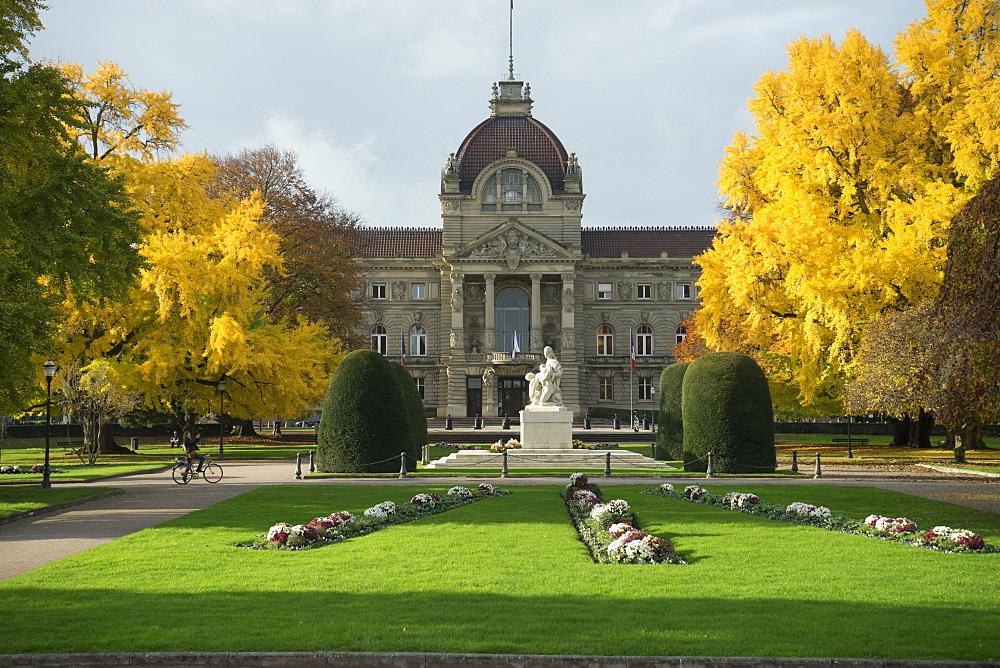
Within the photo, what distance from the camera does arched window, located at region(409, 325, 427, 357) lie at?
81875 millimetres

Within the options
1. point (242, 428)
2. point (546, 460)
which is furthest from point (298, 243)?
point (546, 460)

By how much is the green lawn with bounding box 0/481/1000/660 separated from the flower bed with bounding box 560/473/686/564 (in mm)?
306

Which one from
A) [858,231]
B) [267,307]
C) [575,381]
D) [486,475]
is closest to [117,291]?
[486,475]

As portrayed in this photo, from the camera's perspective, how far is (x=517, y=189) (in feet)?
258

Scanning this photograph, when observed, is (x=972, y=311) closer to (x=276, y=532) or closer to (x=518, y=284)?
(x=276, y=532)

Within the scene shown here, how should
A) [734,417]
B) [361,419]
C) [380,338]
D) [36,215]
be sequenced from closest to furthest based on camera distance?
[36,215]
[734,417]
[361,419]
[380,338]

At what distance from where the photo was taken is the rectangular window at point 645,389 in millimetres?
80500

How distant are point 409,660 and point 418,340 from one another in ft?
244

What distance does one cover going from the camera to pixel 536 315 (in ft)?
254

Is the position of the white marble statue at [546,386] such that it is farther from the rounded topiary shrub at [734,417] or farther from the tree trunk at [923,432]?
the tree trunk at [923,432]

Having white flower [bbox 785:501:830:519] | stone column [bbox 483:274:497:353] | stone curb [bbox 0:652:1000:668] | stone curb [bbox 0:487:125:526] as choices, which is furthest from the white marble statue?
stone column [bbox 483:274:497:353]

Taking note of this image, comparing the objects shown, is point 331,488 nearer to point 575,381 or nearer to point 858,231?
point 858,231

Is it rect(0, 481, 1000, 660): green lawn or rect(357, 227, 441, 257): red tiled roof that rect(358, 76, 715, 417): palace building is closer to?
rect(357, 227, 441, 257): red tiled roof

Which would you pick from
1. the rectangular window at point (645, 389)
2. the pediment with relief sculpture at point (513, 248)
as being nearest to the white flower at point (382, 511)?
the pediment with relief sculpture at point (513, 248)
